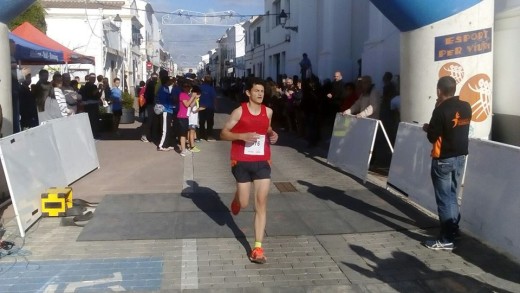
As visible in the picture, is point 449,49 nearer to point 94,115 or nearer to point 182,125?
point 182,125

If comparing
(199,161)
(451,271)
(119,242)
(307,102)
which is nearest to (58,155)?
(119,242)

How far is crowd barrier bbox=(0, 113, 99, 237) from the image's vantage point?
6645 mm

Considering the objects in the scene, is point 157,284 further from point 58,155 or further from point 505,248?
point 58,155

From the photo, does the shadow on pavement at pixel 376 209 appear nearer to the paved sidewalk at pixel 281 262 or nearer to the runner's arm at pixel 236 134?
the paved sidewalk at pixel 281 262

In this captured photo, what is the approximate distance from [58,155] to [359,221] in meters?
4.48

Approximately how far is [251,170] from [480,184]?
2.51 metres

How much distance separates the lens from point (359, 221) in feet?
24.0

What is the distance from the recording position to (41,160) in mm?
7789

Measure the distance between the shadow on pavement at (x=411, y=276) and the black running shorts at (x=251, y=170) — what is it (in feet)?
3.88

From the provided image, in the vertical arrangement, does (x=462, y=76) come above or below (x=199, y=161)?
above

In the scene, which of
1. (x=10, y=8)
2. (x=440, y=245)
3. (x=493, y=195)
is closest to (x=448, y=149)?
(x=493, y=195)

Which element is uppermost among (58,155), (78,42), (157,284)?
(78,42)

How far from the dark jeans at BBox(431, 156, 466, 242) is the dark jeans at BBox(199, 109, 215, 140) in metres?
9.92

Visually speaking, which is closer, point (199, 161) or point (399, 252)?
point (399, 252)
